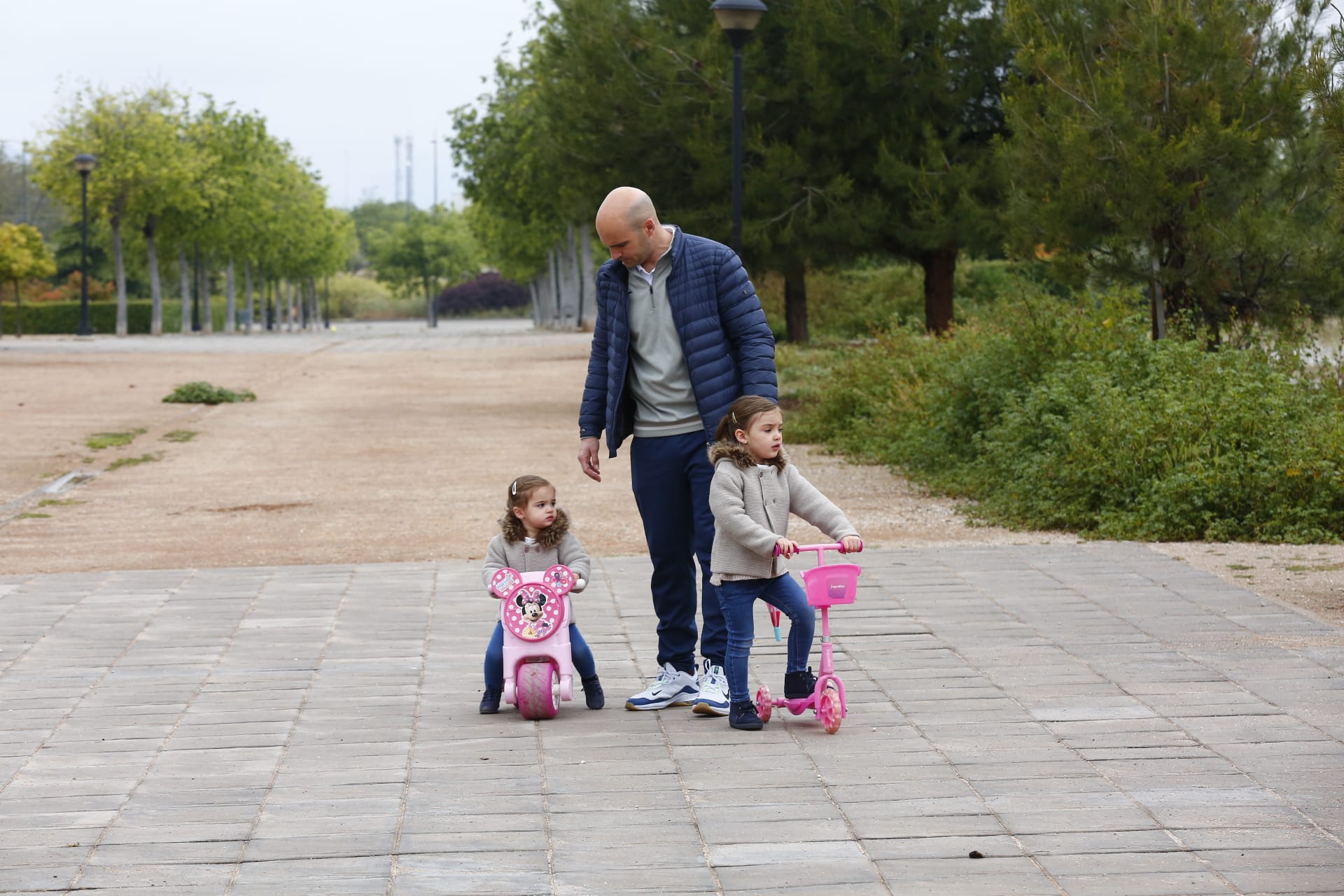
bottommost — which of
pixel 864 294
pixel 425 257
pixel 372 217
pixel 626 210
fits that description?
pixel 864 294

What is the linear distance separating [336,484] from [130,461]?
3.00 metres

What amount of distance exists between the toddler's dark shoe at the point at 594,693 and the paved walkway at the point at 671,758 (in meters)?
0.04

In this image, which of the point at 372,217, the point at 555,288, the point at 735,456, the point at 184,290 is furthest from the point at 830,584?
the point at 372,217

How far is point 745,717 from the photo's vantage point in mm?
5180

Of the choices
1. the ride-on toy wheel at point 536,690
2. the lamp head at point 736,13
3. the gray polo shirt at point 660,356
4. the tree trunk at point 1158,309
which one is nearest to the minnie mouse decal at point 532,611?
the ride-on toy wheel at point 536,690

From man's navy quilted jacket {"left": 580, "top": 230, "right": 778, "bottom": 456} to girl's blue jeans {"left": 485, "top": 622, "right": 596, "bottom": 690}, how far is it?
737 mm

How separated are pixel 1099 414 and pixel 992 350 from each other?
2356mm

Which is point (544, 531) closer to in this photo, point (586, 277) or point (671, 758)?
point (671, 758)

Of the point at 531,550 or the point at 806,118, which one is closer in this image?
the point at 531,550

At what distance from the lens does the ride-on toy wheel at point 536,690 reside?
5285 millimetres

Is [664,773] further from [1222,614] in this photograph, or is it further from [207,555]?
[207,555]

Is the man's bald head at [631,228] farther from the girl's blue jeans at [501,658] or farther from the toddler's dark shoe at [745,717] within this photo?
the toddler's dark shoe at [745,717]

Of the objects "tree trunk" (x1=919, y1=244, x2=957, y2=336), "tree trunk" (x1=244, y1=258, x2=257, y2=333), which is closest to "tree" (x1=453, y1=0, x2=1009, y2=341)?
"tree trunk" (x1=919, y1=244, x2=957, y2=336)

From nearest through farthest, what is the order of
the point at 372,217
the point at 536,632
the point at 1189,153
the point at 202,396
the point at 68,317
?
the point at 536,632 → the point at 1189,153 → the point at 202,396 → the point at 68,317 → the point at 372,217
